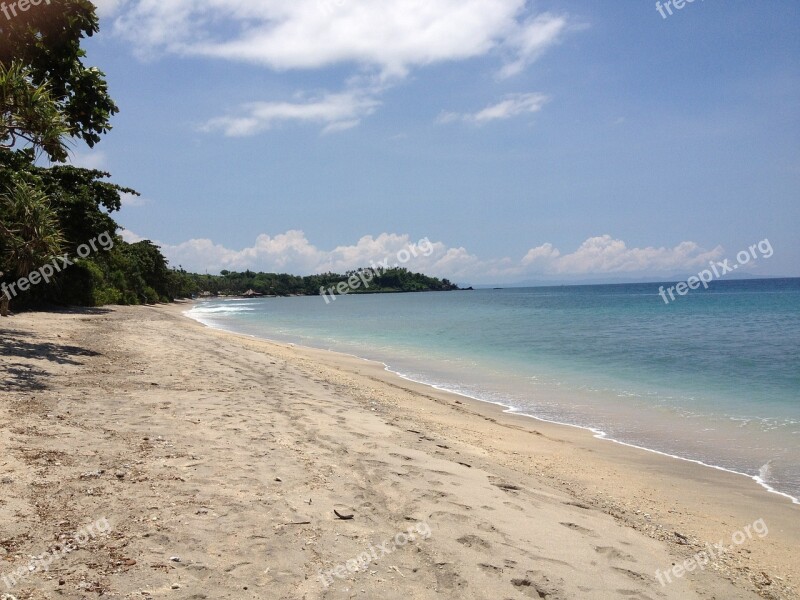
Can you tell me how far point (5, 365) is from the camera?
9.74m

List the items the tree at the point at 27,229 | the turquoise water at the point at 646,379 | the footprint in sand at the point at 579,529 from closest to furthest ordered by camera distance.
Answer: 1. the footprint in sand at the point at 579,529
2. the turquoise water at the point at 646,379
3. the tree at the point at 27,229

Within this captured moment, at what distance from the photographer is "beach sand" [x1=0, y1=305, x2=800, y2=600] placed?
12.4ft

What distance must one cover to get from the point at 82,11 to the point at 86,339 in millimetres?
8607

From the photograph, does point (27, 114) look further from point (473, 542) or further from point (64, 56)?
point (473, 542)

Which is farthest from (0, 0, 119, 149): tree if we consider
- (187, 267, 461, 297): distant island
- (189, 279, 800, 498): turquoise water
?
(187, 267, 461, 297): distant island

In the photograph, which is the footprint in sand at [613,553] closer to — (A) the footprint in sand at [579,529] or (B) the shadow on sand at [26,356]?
(A) the footprint in sand at [579,529]

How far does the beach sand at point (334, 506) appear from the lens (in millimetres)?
3770

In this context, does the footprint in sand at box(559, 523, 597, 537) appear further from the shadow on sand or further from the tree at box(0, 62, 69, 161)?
the tree at box(0, 62, 69, 161)

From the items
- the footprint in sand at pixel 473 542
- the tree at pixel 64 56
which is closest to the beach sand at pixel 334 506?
the footprint in sand at pixel 473 542

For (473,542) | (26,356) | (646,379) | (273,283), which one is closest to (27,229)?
(26,356)

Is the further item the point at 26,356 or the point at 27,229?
the point at 27,229

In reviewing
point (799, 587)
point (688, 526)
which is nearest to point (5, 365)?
point (688, 526)

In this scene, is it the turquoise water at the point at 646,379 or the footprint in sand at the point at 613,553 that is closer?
the footprint in sand at the point at 613,553

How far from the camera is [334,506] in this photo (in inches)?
195
